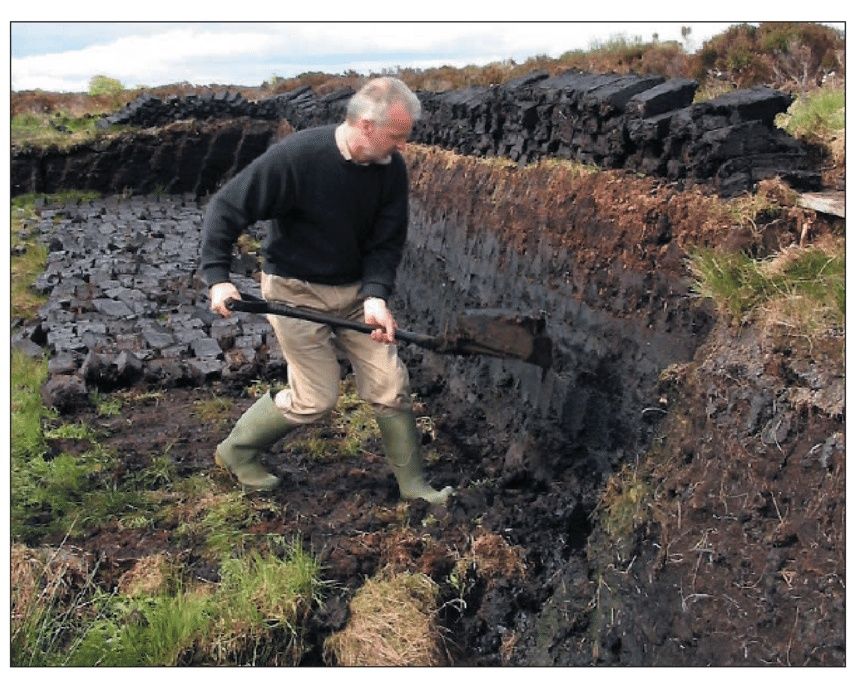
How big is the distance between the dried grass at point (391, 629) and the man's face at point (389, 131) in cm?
206

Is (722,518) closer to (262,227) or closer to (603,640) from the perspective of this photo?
(603,640)

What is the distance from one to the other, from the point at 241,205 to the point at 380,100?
33.4 inches

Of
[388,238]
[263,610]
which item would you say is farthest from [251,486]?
[388,238]

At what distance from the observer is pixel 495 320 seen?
14.7ft

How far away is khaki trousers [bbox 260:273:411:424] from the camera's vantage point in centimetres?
460

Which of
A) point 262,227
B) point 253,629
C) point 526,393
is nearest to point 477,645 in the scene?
point 253,629

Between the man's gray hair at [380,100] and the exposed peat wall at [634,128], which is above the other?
the man's gray hair at [380,100]

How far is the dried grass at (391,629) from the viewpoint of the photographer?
3773 millimetres

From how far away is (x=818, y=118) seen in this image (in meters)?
4.92

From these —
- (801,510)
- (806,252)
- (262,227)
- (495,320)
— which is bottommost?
(262,227)

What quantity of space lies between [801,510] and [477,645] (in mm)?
1592

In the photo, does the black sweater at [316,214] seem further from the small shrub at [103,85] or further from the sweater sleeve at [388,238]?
the small shrub at [103,85]

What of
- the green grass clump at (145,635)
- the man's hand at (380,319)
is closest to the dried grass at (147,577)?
the green grass clump at (145,635)

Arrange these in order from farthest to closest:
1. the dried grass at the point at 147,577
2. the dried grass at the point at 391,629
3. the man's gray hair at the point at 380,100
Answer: the dried grass at the point at 147,577
the man's gray hair at the point at 380,100
the dried grass at the point at 391,629
